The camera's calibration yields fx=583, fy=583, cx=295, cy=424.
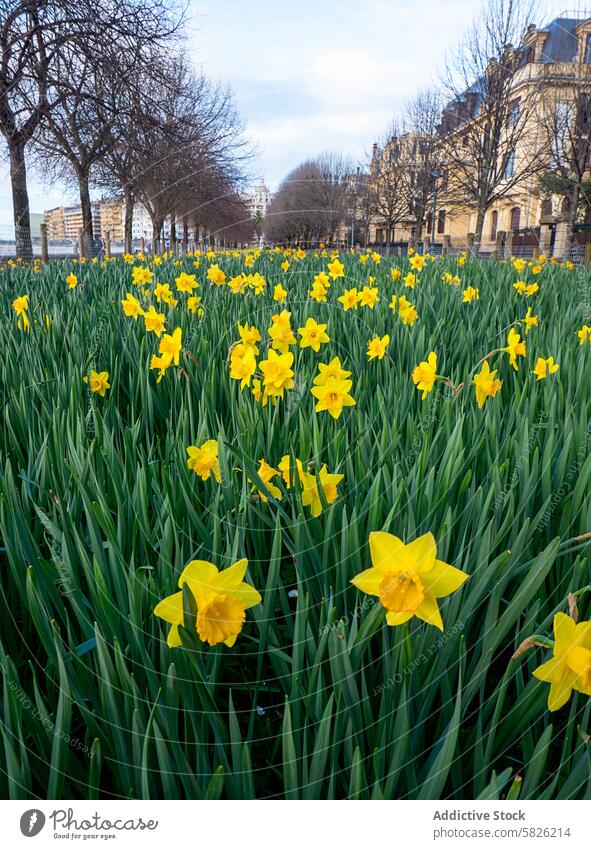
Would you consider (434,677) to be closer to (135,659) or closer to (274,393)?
(135,659)

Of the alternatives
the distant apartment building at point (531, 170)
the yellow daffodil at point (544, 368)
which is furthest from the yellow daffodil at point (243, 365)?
the distant apartment building at point (531, 170)

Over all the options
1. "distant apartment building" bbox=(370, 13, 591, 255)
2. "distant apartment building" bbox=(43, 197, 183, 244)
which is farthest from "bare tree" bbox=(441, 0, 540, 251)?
"distant apartment building" bbox=(43, 197, 183, 244)

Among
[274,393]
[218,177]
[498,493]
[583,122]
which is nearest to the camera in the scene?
[498,493]

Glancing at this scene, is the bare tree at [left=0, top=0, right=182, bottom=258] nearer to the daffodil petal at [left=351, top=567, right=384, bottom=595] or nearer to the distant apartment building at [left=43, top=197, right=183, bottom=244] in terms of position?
the distant apartment building at [left=43, top=197, right=183, bottom=244]

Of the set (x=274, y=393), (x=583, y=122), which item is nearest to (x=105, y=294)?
(x=274, y=393)

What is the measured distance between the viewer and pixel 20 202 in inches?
512

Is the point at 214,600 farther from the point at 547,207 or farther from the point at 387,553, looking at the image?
the point at 547,207

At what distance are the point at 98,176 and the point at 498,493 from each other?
55.0 ft

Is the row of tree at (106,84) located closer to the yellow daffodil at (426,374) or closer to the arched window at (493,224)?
the yellow daffodil at (426,374)

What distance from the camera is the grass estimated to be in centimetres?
59

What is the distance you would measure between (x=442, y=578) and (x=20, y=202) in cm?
1486

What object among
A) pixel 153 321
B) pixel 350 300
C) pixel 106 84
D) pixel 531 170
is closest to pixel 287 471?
pixel 153 321

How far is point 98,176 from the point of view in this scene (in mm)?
15367

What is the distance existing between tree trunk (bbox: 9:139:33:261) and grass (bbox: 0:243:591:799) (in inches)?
478
